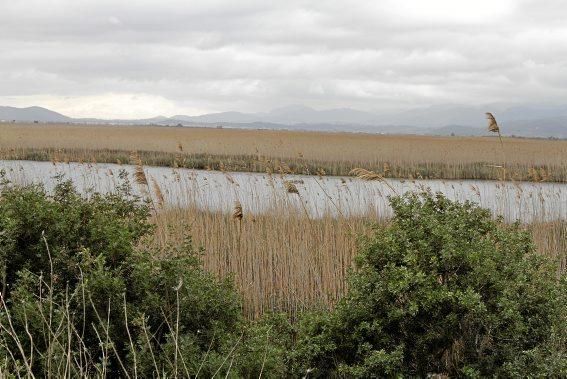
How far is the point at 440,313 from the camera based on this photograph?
459 centimetres

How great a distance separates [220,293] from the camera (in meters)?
4.81

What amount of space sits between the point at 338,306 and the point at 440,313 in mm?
749

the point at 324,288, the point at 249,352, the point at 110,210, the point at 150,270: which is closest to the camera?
the point at 249,352

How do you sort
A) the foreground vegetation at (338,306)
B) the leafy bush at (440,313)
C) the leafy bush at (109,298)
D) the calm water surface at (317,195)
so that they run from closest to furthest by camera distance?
the leafy bush at (109,298) → the foreground vegetation at (338,306) → the leafy bush at (440,313) → the calm water surface at (317,195)

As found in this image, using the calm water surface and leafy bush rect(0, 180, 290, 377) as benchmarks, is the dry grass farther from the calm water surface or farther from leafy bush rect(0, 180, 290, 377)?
leafy bush rect(0, 180, 290, 377)

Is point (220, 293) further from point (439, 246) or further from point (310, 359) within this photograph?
point (439, 246)

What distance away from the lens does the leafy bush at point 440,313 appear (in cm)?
439

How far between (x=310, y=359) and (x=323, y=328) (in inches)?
9.7

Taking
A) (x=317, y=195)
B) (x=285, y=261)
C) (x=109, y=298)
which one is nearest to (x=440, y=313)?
(x=109, y=298)

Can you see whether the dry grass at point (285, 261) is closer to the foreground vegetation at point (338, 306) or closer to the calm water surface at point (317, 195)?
the calm water surface at point (317, 195)

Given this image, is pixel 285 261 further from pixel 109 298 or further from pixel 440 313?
pixel 109 298

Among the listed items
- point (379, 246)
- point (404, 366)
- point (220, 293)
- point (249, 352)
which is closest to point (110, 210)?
point (220, 293)

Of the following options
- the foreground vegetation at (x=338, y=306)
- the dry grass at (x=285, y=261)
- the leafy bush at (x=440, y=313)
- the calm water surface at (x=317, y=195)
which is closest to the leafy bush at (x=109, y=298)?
the foreground vegetation at (x=338, y=306)

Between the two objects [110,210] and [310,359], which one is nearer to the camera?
[310,359]
